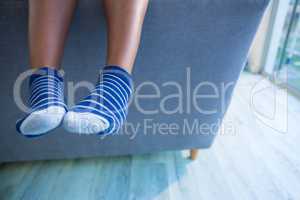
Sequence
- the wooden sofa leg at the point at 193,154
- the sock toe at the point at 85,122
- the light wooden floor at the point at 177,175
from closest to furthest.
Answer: the sock toe at the point at 85,122
the light wooden floor at the point at 177,175
the wooden sofa leg at the point at 193,154

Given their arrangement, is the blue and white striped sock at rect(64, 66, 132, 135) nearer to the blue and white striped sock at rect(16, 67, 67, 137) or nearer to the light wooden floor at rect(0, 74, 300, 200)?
the blue and white striped sock at rect(16, 67, 67, 137)

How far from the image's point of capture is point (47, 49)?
0.50m

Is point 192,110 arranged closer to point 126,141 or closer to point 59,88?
point 126,141

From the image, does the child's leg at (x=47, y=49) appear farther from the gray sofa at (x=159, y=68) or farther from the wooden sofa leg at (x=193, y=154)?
the wooden sofa leg at (x=193, y=154)

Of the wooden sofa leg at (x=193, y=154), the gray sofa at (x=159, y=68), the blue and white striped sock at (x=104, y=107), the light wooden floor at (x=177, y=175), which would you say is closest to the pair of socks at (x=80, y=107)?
the blue and white striped sock at (x=104, y=107)

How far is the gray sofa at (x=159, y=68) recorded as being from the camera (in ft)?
1.78

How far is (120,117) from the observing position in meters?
0.47

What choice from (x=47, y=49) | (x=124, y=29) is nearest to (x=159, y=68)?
(x=124, y=29)

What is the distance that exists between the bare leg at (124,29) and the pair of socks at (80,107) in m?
0.03

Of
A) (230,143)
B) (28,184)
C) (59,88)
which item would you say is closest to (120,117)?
(59,88)

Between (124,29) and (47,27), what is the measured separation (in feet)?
0.57

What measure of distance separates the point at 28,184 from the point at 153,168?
1.52 ft

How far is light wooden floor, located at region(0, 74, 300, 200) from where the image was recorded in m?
0.78

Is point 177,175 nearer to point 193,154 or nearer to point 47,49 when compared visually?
point 193,154
